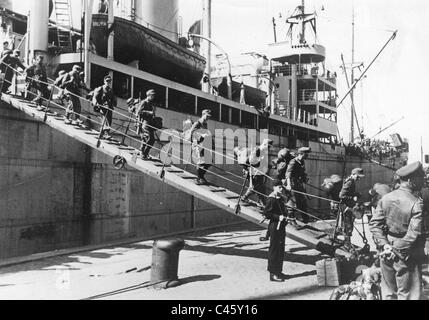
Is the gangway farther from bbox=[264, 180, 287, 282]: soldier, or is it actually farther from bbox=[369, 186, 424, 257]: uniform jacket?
bbox=[369, 186, 424, 257]: uniform jacket

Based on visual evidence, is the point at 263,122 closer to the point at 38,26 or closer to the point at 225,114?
the point at 225,114

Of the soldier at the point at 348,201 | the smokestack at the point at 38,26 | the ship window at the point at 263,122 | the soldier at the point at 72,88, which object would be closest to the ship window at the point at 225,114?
the ship window at the point at 263,122

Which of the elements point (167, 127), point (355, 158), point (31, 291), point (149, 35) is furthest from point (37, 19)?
point (355, 158)

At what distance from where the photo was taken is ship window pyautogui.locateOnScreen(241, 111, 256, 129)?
21297 mm

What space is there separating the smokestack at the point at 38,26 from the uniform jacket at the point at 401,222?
468 inches

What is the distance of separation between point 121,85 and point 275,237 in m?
8.78

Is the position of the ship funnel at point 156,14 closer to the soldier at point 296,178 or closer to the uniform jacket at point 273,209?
the soldier at point 296,178

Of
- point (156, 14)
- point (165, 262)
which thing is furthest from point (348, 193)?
point (156, 14)

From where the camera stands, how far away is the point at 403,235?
4.62 meters

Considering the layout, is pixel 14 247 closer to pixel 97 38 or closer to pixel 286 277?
pixel 286 277

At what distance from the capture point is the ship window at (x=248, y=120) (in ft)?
69.9

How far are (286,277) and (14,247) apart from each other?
21.4 feet

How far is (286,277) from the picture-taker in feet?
25.4

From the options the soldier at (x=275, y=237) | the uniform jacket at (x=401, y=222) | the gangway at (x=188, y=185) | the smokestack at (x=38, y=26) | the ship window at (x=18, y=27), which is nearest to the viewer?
the uniform jacket at (x=401, y=222)
